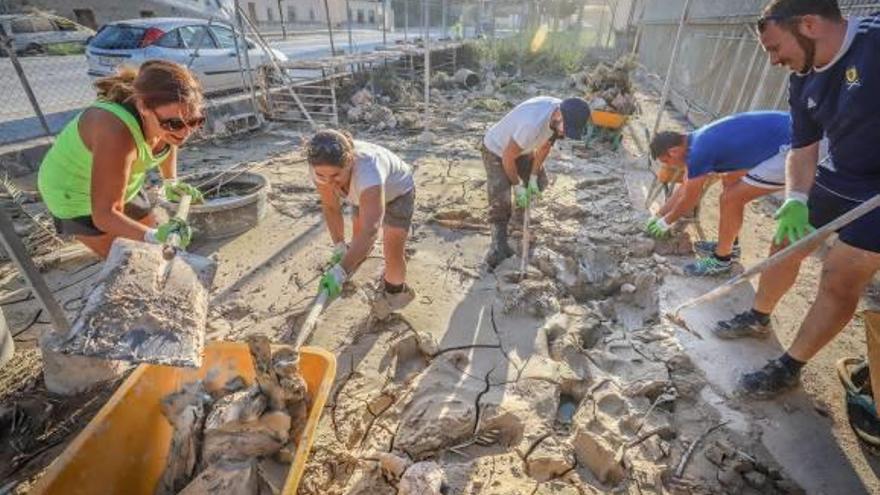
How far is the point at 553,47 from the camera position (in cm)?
1650

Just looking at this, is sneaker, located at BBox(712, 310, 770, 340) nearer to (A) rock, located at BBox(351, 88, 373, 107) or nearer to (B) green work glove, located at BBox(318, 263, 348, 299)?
(B) green work glove, located at BBox(318, 263, 348, 299)

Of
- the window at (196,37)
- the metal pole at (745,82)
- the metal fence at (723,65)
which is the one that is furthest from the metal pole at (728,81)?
the window at (196,37)

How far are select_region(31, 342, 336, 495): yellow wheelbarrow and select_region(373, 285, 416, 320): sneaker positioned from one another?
45.2 inches

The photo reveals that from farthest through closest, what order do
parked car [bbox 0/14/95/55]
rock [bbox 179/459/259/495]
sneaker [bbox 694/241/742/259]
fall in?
1. parked car [bbox 0/14/95/55]
2. sneaker [bbox 694/241/742/259]
3. rock [bbox 179/459/259/495]

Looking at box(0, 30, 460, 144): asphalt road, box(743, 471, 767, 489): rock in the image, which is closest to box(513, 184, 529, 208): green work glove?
box(743, 471, 767, 489): rock

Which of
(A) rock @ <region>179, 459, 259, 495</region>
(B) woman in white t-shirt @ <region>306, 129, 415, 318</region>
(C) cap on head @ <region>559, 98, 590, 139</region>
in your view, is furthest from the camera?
(C) cap on head @ <region>559, 98, 590, 139</region>

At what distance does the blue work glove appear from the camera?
2.35 m

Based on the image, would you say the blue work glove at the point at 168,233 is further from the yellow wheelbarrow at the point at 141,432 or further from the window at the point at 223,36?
the window at the point at 223,36

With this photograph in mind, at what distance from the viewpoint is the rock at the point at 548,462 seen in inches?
79.3

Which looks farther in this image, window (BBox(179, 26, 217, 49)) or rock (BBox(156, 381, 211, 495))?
window (BBox(179, 26, 217, 49))

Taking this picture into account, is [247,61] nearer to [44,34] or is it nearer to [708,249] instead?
[708,249]

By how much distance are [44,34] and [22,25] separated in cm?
96

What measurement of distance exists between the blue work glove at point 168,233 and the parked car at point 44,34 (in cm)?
1420

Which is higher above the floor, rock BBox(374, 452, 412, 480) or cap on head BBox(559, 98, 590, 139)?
cap on head BBox(559, 98, 590, 139)
